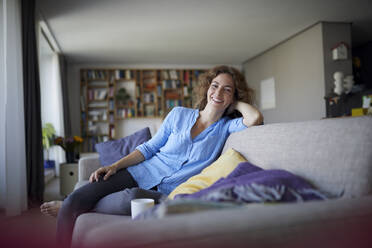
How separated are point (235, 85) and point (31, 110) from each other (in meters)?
2.75

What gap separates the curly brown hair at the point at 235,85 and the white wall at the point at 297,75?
3878 mm

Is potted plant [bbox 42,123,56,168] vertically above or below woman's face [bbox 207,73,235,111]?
below

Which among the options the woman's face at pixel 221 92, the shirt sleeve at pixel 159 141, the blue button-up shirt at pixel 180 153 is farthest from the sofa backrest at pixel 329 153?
the shirt sleeve at pixel 159 141

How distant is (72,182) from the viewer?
352 centimetres

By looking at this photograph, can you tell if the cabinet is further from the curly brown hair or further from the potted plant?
the curly brown hair

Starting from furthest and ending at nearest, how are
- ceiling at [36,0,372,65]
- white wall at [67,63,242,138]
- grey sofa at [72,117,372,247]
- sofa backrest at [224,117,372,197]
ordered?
white wall at [67,63,242,138] → ceiling at [36,0,372,65] → sofa backrest at [224,117,372,197] → grey sofa at [72,117,372,247]

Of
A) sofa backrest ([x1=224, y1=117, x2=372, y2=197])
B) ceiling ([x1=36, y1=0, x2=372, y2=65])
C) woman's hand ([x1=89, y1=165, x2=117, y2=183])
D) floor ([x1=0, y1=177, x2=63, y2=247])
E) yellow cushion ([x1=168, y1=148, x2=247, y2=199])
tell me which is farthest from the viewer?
ceiling ([x1=36, y1=0, x2=372, y2=65])

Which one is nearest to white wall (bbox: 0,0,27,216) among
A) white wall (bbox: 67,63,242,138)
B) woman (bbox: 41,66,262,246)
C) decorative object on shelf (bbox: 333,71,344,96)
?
woman (bbox: 41,66,262,246)

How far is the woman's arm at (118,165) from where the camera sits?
1.58 metres

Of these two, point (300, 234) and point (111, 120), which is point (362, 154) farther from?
point (111, 120)

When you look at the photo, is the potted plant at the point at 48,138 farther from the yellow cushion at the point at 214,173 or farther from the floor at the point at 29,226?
the yellow cushion at the point at 214,173

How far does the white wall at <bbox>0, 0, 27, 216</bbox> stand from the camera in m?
2.91

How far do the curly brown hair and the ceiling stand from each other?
2.61 m

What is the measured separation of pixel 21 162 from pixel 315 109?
4.61m
